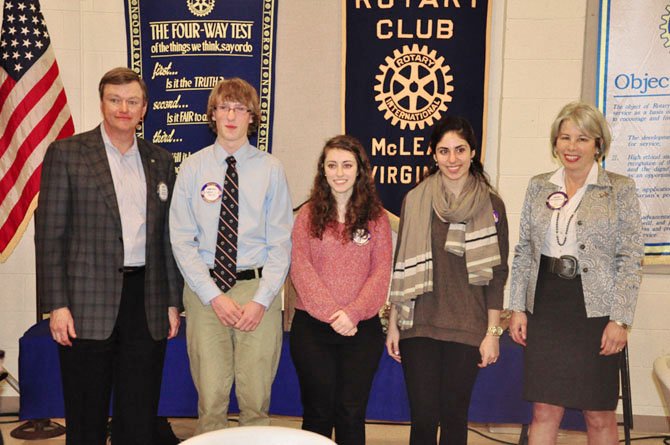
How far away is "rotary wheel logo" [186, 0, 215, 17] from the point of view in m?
4.03

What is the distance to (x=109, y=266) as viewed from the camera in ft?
8.68

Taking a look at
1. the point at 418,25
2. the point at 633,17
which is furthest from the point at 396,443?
the point at 633,17

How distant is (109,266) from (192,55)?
1.84m

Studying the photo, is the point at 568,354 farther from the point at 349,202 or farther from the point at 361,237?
the point at 349,202

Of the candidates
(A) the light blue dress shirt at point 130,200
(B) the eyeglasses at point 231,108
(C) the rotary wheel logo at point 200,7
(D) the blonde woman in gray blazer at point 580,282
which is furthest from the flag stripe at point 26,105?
(D) the blonde woman in gray blazer at point 580,282

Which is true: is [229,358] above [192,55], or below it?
below

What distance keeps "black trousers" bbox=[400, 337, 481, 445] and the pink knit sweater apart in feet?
0.90

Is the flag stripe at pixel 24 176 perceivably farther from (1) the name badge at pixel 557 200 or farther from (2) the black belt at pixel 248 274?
(1) the name badge at pixel 557 200

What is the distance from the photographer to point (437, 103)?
4066 mm

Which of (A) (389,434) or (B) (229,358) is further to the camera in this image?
(A) (389,434)

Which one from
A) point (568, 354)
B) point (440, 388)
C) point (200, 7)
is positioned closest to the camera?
point (440, 388)

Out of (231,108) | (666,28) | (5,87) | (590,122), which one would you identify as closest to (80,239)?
(231,108)

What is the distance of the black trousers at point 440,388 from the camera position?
2.58m

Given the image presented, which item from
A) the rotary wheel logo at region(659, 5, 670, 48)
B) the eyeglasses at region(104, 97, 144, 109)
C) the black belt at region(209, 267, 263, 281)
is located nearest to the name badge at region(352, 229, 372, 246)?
the black belt at region(209, 267, 263, 281)
